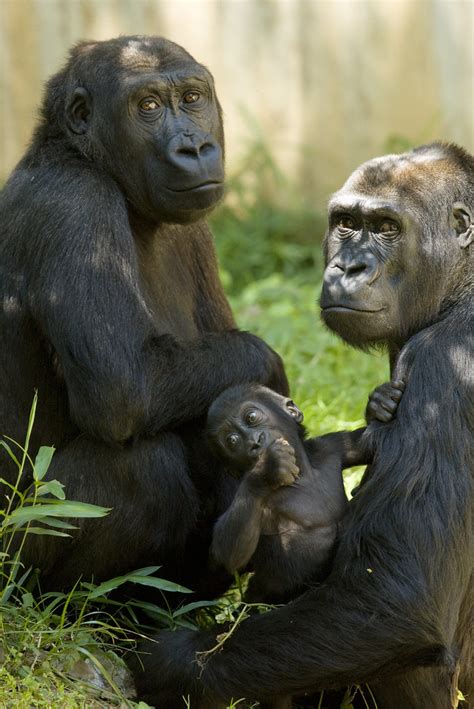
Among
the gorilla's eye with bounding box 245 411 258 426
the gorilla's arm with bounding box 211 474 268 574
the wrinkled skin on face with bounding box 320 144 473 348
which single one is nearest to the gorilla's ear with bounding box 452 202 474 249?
the wrinkled skin on face with bounding box 320 144 473 348

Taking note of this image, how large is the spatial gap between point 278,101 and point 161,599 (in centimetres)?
766

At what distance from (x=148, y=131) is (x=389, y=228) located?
1.32 m

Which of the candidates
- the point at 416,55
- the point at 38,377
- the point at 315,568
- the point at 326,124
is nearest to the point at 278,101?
the point at 326,124

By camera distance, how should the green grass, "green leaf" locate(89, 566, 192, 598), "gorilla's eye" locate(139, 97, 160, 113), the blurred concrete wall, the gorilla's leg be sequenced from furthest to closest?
the blurred concrete wall
"gorilla's eye" locate(139, 97, 160, 113)
the gorilla's leg
"green leaf" locate(89, 566, 192, 598)
the green grass

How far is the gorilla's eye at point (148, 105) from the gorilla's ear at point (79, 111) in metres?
0.25

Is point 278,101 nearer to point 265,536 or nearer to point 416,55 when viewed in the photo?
point 416,55

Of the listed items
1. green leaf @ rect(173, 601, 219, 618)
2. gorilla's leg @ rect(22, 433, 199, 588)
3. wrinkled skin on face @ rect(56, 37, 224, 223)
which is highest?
wrinkled skin on face @ rect(56, 37, 224, 223)

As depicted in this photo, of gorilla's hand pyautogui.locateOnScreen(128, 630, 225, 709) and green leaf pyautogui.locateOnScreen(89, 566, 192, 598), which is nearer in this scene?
gorilla's hand pyautogui.locateOnScreen(128, 630, 225, 709)

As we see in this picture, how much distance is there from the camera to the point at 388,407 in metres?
4.59

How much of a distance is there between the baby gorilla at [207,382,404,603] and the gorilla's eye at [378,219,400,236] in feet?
2.15

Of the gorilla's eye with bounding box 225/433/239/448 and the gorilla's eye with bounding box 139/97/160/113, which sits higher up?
the gorilla's eye with bounding box 139/97/160/113

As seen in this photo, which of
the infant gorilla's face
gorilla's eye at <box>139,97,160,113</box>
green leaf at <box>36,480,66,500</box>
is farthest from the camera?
gorilla's eye at <box>139,97,160,113</box>

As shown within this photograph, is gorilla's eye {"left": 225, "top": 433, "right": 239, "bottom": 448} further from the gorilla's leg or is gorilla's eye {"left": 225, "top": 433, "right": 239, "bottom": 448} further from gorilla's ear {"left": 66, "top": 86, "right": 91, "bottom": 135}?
gorilla's ear {"left": 66, "top": 86, "right": 91, "bottom": 135}

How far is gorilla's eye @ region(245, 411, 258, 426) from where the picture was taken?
4.81m
